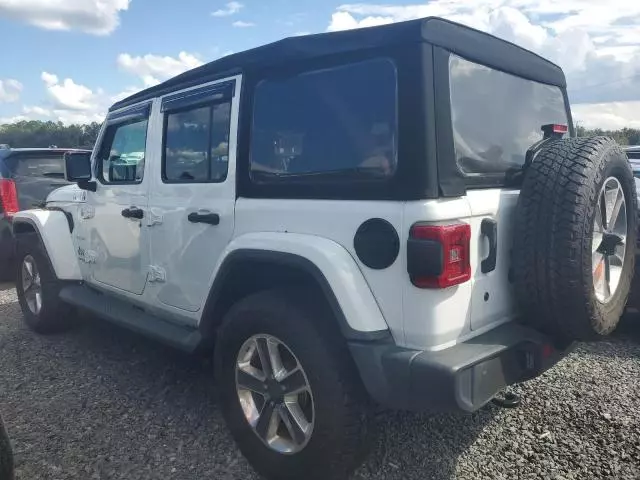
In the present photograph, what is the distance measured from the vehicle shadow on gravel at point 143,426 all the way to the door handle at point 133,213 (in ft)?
3.79

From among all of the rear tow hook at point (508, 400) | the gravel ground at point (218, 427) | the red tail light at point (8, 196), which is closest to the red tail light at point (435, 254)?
the gravel ground at point (218, 427)

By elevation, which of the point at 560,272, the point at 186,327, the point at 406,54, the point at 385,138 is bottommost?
the point at 186,327

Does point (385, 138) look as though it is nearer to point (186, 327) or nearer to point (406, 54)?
point (406, 54)

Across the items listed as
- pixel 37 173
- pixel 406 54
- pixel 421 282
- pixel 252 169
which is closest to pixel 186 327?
pixel 252 169

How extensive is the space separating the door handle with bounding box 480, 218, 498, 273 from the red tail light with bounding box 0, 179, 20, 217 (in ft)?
19.7

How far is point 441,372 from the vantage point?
202 cm

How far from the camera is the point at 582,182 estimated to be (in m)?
2.24

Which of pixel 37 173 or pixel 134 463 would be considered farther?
pixel 37 173

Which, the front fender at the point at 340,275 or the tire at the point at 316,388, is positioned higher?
the front fender at the point at 340,275

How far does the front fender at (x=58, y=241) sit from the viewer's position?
453cm

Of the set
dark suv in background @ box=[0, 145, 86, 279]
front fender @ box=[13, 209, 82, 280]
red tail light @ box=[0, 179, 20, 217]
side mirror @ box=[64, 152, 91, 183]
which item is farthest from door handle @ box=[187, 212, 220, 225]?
red tail light @ box=[0, 179, 20, 217]

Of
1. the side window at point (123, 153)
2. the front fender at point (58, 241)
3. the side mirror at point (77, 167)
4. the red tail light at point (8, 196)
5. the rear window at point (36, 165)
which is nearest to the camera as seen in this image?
the side window at point (123, 153)

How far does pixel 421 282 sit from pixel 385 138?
1.99 feet

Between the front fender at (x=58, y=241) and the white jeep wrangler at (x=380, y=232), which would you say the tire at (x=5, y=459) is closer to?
the white jeep wrangler at (x=380, y=232)
